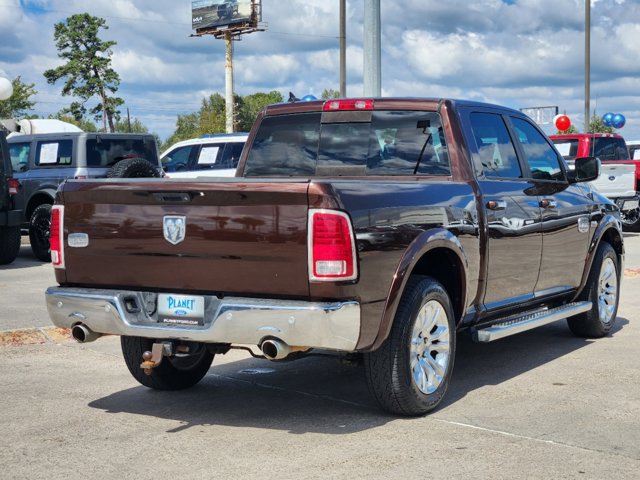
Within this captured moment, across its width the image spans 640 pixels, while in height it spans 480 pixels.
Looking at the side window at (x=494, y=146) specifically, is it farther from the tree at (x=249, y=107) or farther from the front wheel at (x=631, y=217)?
the tree at (x=249, y=107)

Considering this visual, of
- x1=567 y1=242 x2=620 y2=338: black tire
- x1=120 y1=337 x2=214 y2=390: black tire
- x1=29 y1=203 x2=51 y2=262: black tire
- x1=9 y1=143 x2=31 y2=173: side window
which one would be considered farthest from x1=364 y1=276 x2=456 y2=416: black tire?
x1=9 y1=143 x2=31 y2=173: side window

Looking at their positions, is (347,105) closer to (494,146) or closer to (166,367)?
(494,146)

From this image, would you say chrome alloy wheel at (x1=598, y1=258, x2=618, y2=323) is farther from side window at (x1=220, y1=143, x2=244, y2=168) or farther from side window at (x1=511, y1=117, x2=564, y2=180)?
side window at (x1=220, y1=143, x2=244, y2=168)

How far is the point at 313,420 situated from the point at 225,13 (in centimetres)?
7751

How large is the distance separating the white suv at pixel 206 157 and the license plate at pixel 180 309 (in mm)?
14251

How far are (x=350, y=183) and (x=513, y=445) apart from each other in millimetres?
1599

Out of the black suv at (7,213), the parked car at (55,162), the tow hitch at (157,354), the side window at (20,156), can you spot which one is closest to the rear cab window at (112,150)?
the parked car at (55,162)

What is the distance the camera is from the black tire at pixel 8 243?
15633 mm

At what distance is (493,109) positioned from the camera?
24.4ft

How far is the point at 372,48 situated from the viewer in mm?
12664

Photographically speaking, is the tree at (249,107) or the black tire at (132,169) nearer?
the black tire at (132,169)

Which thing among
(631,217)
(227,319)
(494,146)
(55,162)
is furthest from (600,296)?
(631,217)

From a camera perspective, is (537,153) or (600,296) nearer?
(537,153)

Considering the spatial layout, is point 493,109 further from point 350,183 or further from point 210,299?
point 210,299
